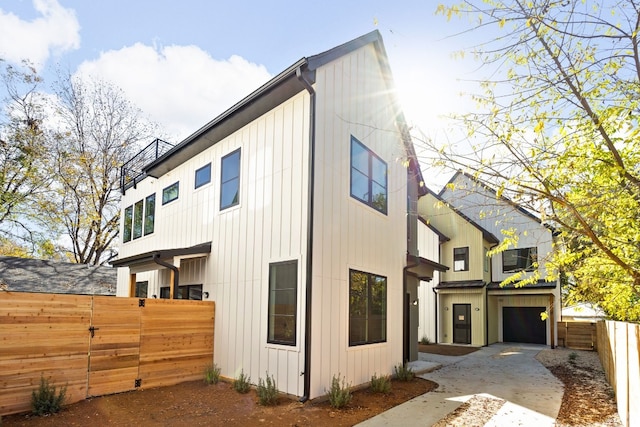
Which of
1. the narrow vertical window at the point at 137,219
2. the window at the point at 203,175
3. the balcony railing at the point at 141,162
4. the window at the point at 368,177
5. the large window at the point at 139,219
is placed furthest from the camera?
the balcony railing at the point at 141,162

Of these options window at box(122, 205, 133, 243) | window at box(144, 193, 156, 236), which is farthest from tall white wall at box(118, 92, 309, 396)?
window at box(122, 205, 133, 243)

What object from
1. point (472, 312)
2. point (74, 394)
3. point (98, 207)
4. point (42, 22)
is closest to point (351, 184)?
point (74, 394)

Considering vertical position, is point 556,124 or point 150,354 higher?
point 556,124

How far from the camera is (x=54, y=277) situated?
1513 cm

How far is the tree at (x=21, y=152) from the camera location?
58.7 feet

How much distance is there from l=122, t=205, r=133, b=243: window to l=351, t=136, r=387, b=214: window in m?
9.94

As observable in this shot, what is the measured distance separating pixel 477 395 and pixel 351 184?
16.0ft

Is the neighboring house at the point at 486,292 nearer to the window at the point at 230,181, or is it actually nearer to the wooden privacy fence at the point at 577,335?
the wooden privacy fence at the point at 577,335

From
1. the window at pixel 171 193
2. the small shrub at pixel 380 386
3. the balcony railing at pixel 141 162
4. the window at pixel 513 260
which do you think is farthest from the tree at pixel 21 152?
the window at pixel 513 260

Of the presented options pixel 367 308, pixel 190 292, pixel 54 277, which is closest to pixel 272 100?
pixel 367 308

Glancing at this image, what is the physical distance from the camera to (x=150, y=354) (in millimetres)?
7855

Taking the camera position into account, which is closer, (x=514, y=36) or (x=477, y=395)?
(x=514, y=36)

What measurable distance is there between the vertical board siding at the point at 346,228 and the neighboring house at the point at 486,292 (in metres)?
9.10

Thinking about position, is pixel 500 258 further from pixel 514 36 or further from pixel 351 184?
pixel 514 36
